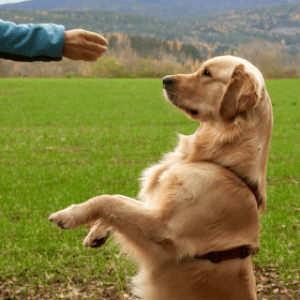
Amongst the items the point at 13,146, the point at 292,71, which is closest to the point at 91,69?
the point at 292,71

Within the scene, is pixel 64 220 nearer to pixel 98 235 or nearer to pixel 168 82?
pixel 98 235

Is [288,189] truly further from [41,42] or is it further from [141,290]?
[41,42]

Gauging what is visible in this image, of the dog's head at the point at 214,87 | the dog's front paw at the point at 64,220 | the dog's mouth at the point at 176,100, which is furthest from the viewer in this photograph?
the dog's mouth at the point at 176,100

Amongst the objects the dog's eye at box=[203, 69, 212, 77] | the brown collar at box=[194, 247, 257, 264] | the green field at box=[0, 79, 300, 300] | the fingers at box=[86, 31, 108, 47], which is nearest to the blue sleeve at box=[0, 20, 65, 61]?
the fingers at box=[86, 31, 108, 47]

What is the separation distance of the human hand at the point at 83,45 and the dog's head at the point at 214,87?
639 mm

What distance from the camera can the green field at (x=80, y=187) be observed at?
383cm

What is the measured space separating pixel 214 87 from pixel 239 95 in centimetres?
39

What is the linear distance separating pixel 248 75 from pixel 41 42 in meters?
1.37

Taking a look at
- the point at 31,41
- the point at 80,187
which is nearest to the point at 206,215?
the point at 31,41

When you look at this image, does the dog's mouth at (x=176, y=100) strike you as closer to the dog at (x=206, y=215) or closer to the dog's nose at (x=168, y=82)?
the dog's nose at (x=168, y=82)

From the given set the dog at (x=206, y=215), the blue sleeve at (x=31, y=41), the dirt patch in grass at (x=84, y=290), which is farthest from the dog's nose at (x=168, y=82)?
the dirt patch in grass at (x=84, y=290)

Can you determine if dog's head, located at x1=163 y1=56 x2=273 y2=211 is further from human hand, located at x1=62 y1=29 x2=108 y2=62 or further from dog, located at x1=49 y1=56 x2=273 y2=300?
human hand, located at x1=62 y1=29 x2=108 y2=62

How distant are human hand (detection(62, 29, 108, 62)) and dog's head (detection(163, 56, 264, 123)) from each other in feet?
2.10

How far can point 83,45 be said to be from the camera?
225 cm
